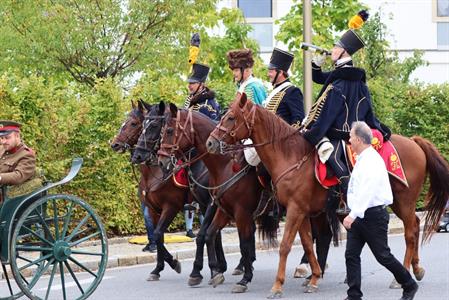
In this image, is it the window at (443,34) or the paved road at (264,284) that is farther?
the window at (443,34)

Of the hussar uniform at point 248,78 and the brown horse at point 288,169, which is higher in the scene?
the hussar uniform at point 248,78

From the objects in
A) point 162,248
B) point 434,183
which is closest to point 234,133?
point 162,248

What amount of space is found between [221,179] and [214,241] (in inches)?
33.0

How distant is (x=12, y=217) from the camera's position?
1075 centimetres

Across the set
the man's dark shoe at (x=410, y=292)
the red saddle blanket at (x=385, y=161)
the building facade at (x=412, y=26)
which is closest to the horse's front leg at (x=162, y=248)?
the red saddle blanket at (x=385, y=161)

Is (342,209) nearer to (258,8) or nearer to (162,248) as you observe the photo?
(162,248)

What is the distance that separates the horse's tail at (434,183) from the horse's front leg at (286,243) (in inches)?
84.1

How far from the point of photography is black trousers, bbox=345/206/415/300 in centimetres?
1052

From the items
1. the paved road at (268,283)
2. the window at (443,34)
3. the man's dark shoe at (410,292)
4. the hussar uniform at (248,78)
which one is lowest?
the paved road at (268,283)

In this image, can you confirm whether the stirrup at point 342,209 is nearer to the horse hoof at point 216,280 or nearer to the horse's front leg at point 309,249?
the horse's front leg at point 309,249

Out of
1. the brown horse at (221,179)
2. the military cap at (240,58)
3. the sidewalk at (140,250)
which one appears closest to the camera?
the brown horse at (221,179)

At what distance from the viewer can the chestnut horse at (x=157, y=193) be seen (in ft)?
46.4

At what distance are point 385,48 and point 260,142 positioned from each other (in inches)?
717

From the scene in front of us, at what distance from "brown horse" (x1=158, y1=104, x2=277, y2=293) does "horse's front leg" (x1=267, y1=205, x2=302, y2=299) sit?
0.76m
